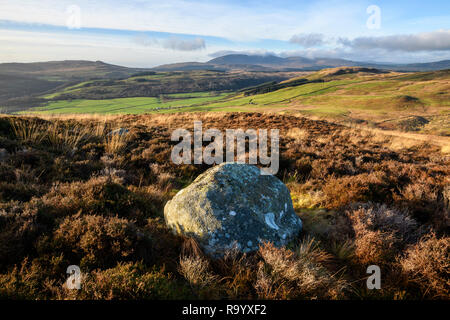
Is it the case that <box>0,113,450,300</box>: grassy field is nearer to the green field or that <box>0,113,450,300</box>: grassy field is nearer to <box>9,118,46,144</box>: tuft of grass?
<box>9,118,46,144</box>: tuft of grass

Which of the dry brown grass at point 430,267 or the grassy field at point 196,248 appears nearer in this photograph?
the grassy field at point 196,248

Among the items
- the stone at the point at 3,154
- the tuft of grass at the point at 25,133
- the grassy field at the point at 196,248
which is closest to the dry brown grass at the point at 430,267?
the grassy field at the point at 196,248

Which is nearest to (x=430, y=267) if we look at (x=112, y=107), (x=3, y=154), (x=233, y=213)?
(x=233, y=213)

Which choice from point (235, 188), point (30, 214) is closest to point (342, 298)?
point (235, 188)

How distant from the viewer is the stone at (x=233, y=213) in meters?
3.71

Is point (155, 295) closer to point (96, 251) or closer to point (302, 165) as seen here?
point (96, 251)

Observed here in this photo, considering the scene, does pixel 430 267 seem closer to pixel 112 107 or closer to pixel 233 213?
pixel 233 213

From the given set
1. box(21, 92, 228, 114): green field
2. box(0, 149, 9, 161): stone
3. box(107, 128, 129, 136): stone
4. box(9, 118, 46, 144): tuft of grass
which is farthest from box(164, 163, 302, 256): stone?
box(21, 92, 228, 114): green field

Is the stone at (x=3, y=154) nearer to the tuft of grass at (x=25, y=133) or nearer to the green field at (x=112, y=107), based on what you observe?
the tuft of grass at (x=25, y=133)

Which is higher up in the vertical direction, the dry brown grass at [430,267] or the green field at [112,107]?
the green field at [112,107]

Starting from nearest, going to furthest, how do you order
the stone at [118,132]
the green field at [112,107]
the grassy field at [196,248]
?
the grassy field at [196,248] < the stone at [118,132] < the green field at [112,107]

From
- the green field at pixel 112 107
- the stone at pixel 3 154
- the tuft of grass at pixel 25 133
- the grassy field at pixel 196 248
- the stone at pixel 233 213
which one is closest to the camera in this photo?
the grassy field at pixel 196 248
